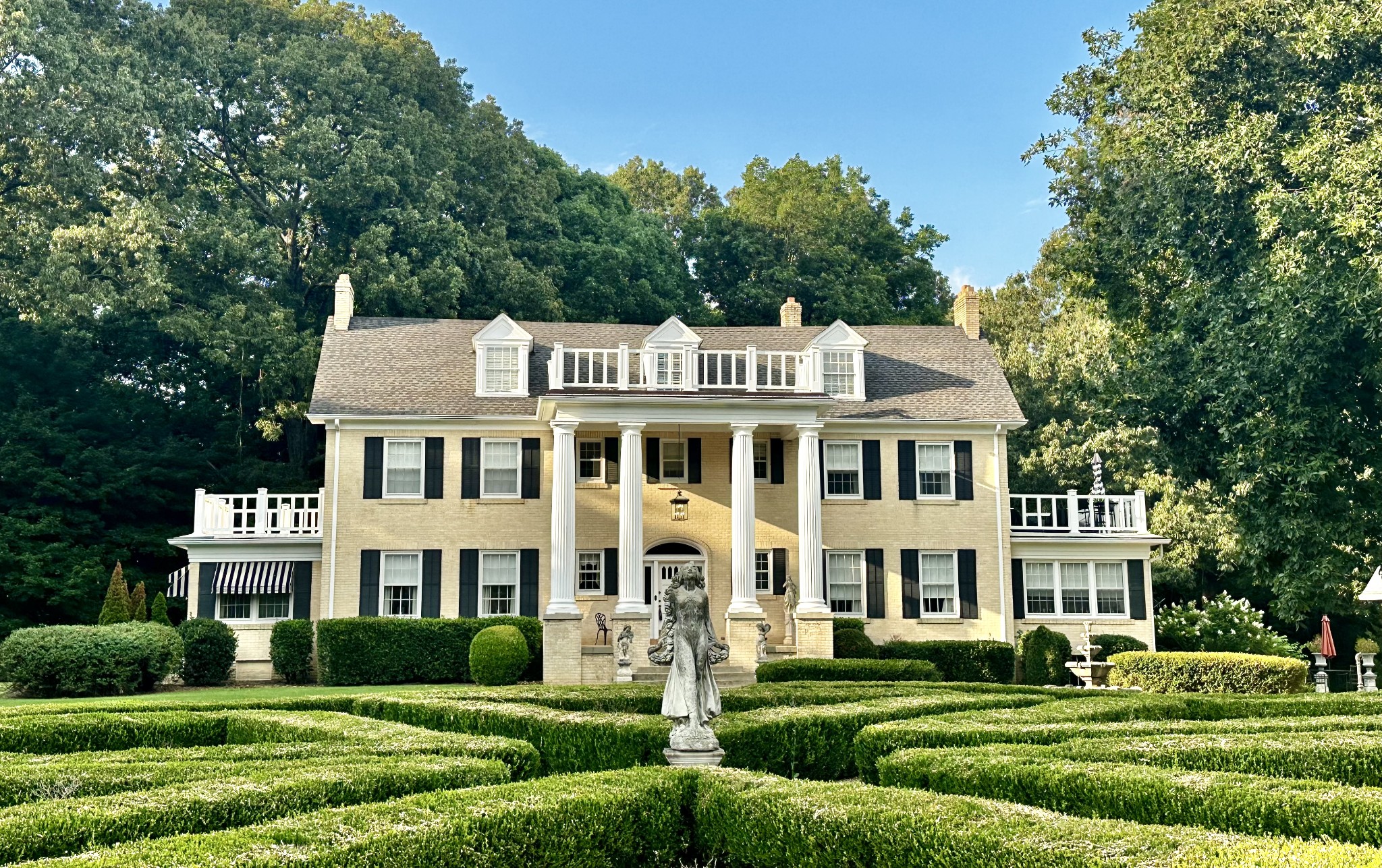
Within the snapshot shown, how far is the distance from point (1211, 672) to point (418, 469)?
19.2m

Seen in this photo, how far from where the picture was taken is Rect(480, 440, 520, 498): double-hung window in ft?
102

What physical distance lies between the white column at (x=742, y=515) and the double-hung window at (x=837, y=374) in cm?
486

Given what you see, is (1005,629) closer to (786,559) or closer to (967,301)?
(786,559)

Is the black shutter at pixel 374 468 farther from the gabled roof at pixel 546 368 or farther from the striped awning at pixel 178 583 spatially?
the striped awning at pixel 178 583

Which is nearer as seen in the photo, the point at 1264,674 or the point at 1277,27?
the point at 1264,674

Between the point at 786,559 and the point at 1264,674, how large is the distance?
38.1 feet

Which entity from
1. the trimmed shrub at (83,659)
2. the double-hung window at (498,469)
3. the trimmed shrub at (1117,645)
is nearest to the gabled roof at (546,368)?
the double-hung window at (498,469)

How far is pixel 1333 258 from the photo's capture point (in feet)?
80.5

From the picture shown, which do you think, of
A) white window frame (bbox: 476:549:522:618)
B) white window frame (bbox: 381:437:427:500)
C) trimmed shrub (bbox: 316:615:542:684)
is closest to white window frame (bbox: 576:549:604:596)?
white window frame (bbox: 476:549:522:618)

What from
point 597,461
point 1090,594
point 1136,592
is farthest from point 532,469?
point 1136,592

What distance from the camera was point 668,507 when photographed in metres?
31.3

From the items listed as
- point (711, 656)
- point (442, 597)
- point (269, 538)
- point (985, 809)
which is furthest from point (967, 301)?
point (985, 809)

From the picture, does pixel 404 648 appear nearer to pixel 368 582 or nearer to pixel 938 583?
pixel 368 582

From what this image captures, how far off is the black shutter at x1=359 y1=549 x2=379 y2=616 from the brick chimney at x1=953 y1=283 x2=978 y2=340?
18.3 metres
